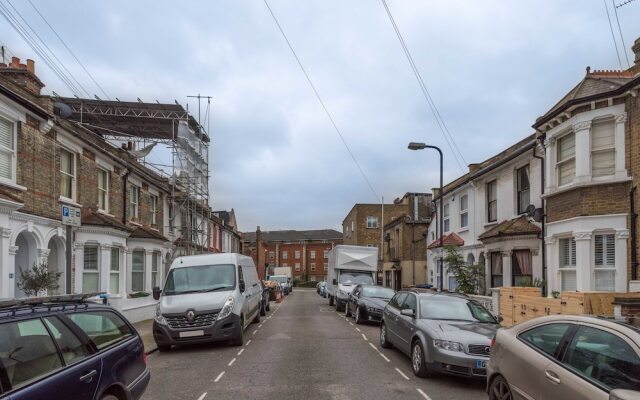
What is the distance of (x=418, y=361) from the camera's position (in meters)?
8.55

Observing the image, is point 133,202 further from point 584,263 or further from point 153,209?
point 584,263

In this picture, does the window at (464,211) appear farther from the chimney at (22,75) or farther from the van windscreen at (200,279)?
the chimney at (22,75)

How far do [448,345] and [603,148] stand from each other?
777cm

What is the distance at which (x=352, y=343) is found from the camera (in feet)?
41.4

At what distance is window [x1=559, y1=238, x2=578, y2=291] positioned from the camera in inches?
528

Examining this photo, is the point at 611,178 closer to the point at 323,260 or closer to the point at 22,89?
the point at 22,89

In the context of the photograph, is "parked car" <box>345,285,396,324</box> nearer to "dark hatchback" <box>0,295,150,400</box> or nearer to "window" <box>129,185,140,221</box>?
"window" <box>129,185,140,221</box>

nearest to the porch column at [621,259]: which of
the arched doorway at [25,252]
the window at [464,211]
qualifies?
the window at [464,211]

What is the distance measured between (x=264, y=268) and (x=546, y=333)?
77.6 metres

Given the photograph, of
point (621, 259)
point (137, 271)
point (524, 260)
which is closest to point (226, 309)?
point (621, 259)

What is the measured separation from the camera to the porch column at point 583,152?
41.5 feet

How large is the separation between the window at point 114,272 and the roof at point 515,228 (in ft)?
45.4

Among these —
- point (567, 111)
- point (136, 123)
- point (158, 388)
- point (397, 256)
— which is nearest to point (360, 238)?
point (397, 256)

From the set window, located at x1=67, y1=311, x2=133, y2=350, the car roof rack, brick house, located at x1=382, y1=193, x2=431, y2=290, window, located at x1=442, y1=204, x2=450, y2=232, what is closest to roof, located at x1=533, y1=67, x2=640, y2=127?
window, located at x1=442, y1=204, x2=450, y2=232
